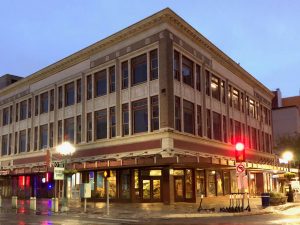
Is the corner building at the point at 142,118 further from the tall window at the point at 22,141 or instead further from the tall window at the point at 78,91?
the tall window at the point at 22,141

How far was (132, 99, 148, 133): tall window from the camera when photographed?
40.4m

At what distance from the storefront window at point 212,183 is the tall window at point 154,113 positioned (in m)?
9.15

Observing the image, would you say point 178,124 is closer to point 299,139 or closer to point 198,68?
point 198,68

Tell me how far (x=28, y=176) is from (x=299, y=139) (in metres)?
46.8

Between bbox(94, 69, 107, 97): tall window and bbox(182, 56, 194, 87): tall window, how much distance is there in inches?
345

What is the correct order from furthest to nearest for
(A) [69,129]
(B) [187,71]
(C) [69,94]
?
(C) [69,94]
(A) [69,129]
(B) [187,71]

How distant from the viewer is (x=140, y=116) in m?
41.1

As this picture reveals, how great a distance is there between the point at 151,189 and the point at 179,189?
255 cm

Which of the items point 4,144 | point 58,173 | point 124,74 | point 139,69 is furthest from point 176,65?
point 4,144

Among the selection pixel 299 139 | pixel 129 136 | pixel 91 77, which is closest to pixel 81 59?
pixel 91 77

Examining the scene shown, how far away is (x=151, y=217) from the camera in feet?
88.8

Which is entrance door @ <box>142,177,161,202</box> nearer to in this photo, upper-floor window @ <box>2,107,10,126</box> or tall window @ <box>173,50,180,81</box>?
tall window @ <box>173,50,180,81</box>

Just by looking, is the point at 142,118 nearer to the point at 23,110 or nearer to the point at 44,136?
the point at 44,136

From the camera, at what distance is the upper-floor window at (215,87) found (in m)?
48.4
